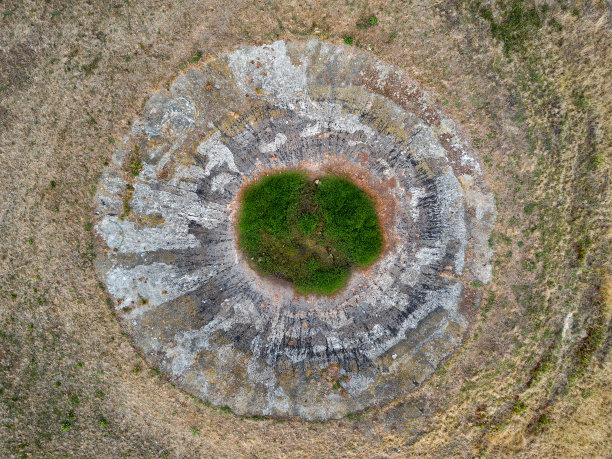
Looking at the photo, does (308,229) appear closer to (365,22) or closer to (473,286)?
(473,286)

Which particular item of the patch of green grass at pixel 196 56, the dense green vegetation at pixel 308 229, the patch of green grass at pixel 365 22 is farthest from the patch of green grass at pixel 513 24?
the patch of green grass at pixel 196 56

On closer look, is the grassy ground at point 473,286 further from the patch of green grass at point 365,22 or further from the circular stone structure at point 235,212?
the circular stone structure at point 235,212

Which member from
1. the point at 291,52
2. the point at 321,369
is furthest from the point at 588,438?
the point at 291,52

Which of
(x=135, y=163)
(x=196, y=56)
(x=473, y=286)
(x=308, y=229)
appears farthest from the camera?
(x=308, y=229)

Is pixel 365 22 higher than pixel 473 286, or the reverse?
pixel 365 22

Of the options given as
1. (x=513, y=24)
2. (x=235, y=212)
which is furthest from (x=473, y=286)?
(x=235, y=212)

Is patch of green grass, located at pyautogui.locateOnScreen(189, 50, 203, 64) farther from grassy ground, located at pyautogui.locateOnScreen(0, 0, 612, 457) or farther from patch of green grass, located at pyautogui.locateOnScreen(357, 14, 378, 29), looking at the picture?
patch of green grass, located at pyautogui.locateOnScreen(357, 14, 378, 29)

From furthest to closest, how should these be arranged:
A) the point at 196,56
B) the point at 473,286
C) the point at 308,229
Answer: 1. the point at 308,229
2. the point at 473,286
3. the point at 196,56
